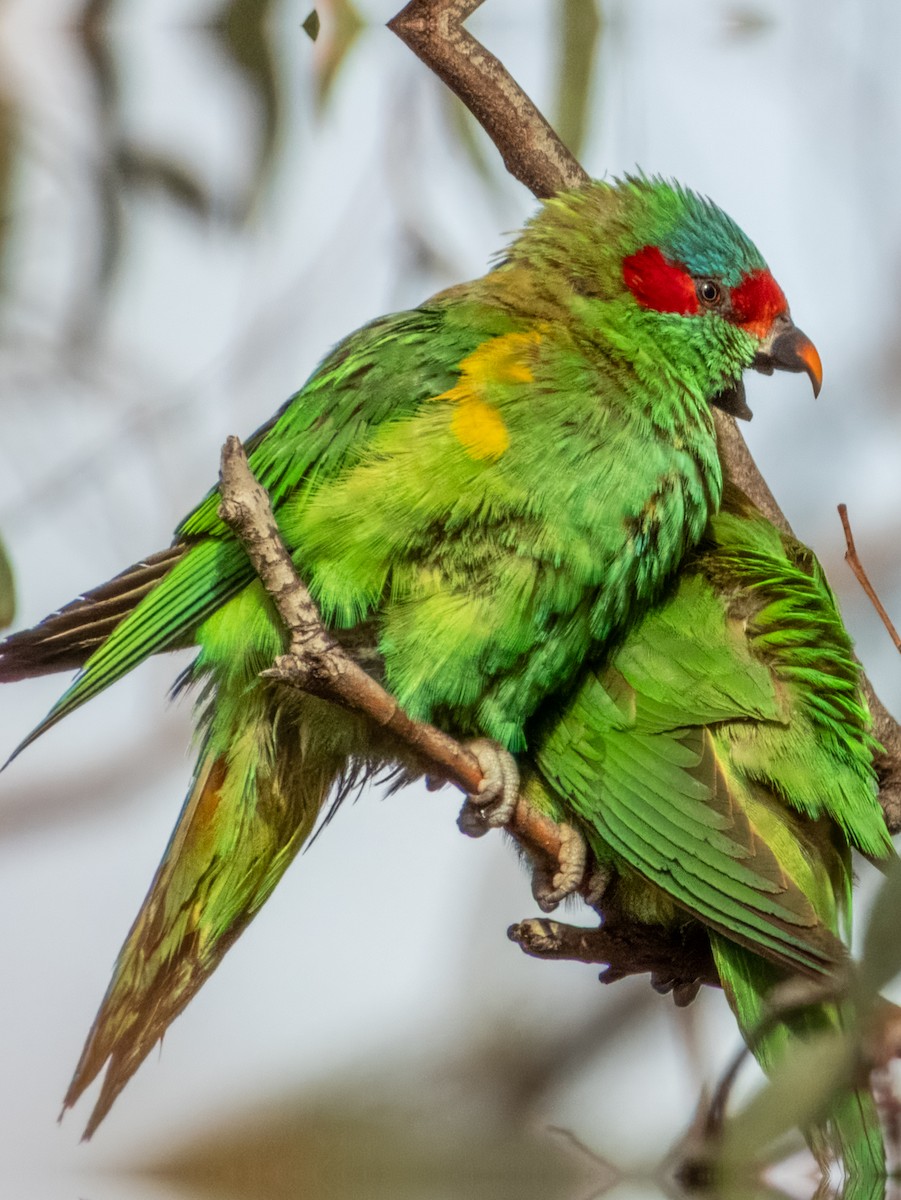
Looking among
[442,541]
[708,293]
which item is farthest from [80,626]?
[708,293]

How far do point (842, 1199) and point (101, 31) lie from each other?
2241mm

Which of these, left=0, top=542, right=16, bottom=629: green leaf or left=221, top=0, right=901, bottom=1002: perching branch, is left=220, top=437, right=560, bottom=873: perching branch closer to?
left=221, top=0, right=901, bottom=1002: perching branch

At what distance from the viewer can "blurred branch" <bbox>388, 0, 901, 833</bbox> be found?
69.7 inches

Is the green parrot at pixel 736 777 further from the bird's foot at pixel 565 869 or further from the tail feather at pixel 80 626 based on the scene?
the tail feather at pixel 80 626

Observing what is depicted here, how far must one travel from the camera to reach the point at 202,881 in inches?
60.6

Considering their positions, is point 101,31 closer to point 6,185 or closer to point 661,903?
point 6,185

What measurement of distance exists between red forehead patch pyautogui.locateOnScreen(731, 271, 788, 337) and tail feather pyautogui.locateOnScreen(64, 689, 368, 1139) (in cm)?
75

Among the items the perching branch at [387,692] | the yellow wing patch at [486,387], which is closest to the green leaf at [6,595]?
the perching branch at [387,692]

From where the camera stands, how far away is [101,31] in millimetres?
2354

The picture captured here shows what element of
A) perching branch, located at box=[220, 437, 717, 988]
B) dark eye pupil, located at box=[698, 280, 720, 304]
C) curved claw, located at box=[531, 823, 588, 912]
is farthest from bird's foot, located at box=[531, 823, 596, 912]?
dark eye pupil, located at box=[698, 280, 720, 304]

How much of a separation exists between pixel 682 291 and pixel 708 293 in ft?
0.12

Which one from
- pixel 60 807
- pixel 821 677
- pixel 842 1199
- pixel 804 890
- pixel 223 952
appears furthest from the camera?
pixel 60 807

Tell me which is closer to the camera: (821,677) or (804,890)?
(804,890)

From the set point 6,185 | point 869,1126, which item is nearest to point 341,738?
point 869,1126
